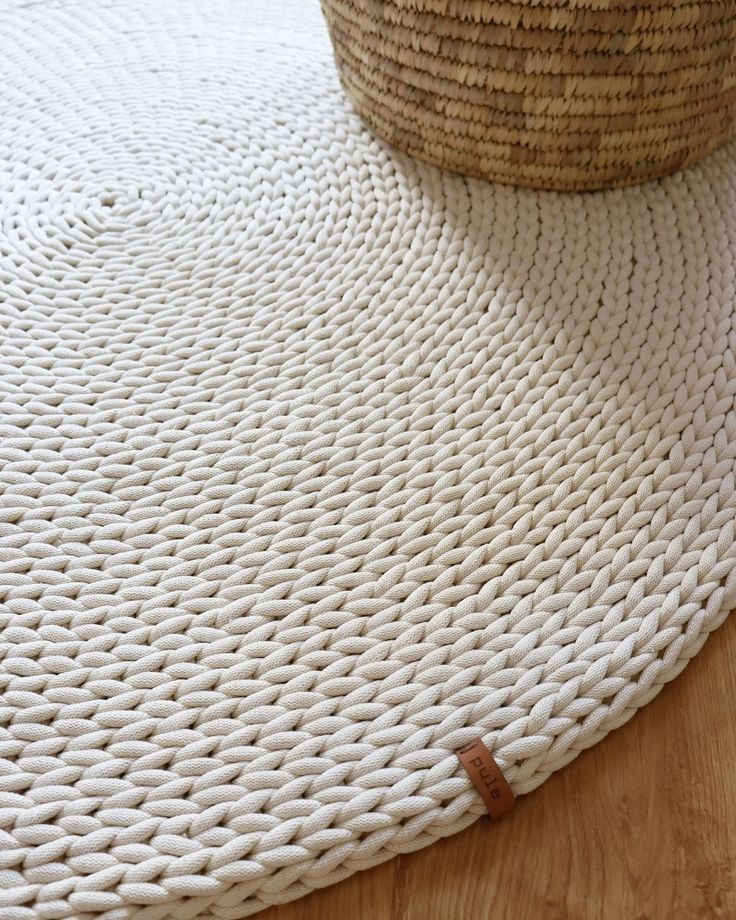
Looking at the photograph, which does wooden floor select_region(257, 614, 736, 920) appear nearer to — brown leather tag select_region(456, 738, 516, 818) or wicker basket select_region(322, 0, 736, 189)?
brown leather tag select_region(456, 738, 516, 818)

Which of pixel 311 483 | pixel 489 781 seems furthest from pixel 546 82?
pixel 489 781

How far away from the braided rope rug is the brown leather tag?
0.01 metres

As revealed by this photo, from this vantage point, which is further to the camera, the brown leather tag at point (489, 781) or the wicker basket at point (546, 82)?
the wicker basket at point (546, 82)

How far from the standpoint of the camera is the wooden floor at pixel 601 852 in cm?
58

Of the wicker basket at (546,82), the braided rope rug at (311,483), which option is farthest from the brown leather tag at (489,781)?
the wicker basket at (546,82)

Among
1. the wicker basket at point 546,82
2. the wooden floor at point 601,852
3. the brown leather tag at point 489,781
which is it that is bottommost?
the wooden floor at point 601,852

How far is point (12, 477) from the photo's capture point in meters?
0.73

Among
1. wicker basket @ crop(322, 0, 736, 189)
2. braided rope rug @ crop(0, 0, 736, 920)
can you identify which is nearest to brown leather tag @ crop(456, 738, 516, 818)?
braided rope rug @ crop(0, 0, 736, 920)

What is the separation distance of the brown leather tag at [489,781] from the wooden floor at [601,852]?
2cm

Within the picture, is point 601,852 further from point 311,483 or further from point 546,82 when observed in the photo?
point 546,82

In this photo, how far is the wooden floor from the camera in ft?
1.90

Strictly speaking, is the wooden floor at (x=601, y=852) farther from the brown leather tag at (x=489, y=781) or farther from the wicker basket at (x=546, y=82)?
the wicker basket at (x=546, y=82)

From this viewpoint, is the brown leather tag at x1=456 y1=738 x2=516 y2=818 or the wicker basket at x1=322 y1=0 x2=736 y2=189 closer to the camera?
the brown leather tag at x1=456 y1=738 x2=516 y2=818

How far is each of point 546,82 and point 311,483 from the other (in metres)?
0.42
